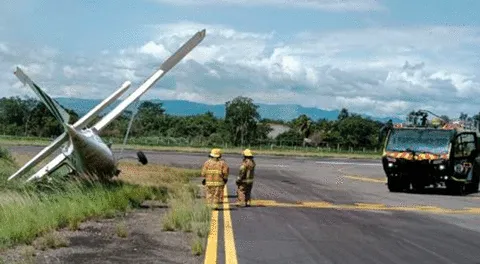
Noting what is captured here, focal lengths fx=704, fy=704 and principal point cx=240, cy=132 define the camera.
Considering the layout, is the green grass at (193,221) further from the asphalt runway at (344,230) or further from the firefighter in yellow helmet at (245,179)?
the firefighter in yellow helmet at (245,179)

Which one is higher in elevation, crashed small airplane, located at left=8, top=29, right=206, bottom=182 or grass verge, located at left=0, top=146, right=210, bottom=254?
crashed small airplane, located at left=8, top=29, right=206, bottom=182

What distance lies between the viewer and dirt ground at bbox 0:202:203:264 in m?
9.04

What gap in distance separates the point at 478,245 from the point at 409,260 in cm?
260

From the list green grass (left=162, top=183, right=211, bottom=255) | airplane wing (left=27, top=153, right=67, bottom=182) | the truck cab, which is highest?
the truck cab

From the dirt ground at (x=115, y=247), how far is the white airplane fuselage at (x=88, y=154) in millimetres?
5051

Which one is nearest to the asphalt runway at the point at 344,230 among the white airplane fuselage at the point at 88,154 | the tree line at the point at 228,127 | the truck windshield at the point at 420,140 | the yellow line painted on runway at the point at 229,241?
the yellow line painted on runway at the point at 229,241

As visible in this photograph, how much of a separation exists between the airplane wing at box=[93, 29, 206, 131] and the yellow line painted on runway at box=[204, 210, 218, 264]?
31.1 ft

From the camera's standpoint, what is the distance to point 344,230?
13.4m

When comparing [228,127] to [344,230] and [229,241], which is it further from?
[229,241]

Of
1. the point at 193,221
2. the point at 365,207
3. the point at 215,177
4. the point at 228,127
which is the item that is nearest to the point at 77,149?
the point at 215,177

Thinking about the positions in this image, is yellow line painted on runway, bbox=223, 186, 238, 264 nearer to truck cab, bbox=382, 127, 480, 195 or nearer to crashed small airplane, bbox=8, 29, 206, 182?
crashed small airplane, bbox=8, 29, 206, 182

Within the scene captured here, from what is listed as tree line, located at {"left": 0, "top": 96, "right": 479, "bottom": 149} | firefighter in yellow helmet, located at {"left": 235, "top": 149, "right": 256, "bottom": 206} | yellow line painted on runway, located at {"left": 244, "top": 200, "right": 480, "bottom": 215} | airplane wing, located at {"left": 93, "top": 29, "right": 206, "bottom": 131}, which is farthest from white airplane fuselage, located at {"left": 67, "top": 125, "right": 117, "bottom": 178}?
tree line, located at {"left": 0, "top": 96, "right": 479, "bottom": 149}

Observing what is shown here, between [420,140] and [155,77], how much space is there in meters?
9.47

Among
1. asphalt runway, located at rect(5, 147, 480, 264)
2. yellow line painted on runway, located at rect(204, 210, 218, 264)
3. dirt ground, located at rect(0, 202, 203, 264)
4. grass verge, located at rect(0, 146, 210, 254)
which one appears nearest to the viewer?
dirt ground, located at rect(0, 202, 203, 264)
